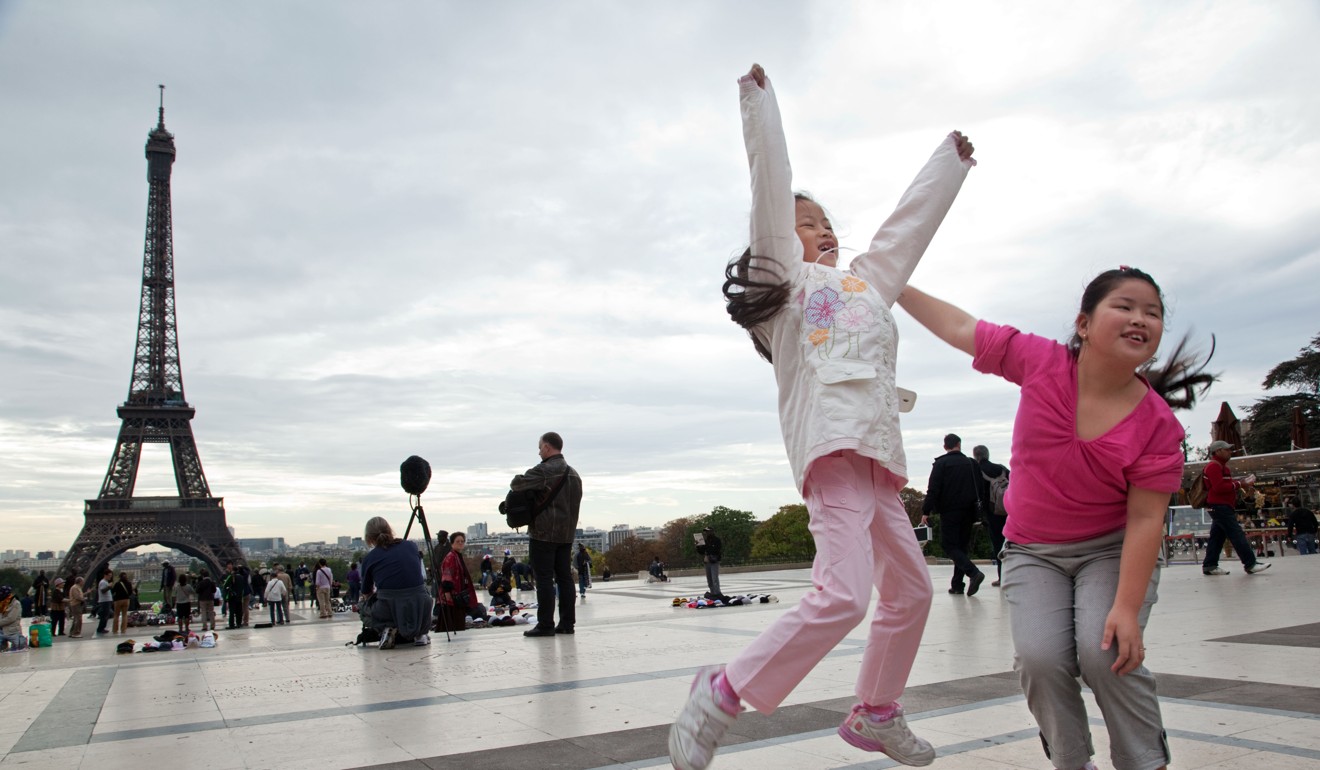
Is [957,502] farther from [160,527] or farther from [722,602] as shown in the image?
[160,527]

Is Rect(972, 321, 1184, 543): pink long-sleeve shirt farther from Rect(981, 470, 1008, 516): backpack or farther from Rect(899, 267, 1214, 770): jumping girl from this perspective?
Rect(981, 470, 1008, 516): backpack

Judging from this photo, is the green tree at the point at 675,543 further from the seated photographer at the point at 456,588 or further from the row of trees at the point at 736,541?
the seated photographer at the point at 456,588

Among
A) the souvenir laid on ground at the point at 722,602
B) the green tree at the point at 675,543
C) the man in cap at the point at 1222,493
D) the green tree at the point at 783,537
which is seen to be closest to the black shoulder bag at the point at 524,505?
the souvenir laid on ground at the point at 722,602

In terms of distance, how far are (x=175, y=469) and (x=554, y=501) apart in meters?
51.2

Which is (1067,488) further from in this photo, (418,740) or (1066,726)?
(418,740)

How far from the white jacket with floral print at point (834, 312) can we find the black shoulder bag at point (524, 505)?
17.8 feet

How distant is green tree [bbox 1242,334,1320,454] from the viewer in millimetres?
39625

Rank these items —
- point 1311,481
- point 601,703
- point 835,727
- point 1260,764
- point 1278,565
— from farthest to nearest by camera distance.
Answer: point 1311,481
point 1278,565
point 601,703
point 835,727
point 1260,764

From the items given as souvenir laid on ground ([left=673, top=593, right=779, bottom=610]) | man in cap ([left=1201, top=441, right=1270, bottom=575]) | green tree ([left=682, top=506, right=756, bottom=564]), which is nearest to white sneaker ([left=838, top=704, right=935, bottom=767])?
man in cap ([left=1201, top=441, right=1270, bottom=575])

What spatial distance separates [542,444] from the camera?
8289mm

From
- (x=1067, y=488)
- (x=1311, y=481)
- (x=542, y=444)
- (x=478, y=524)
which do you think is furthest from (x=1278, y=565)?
(x=478, y=524)

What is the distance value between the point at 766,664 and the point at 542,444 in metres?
6.12

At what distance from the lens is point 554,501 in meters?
8.02

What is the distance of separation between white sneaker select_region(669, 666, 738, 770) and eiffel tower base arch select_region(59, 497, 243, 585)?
52.1m
